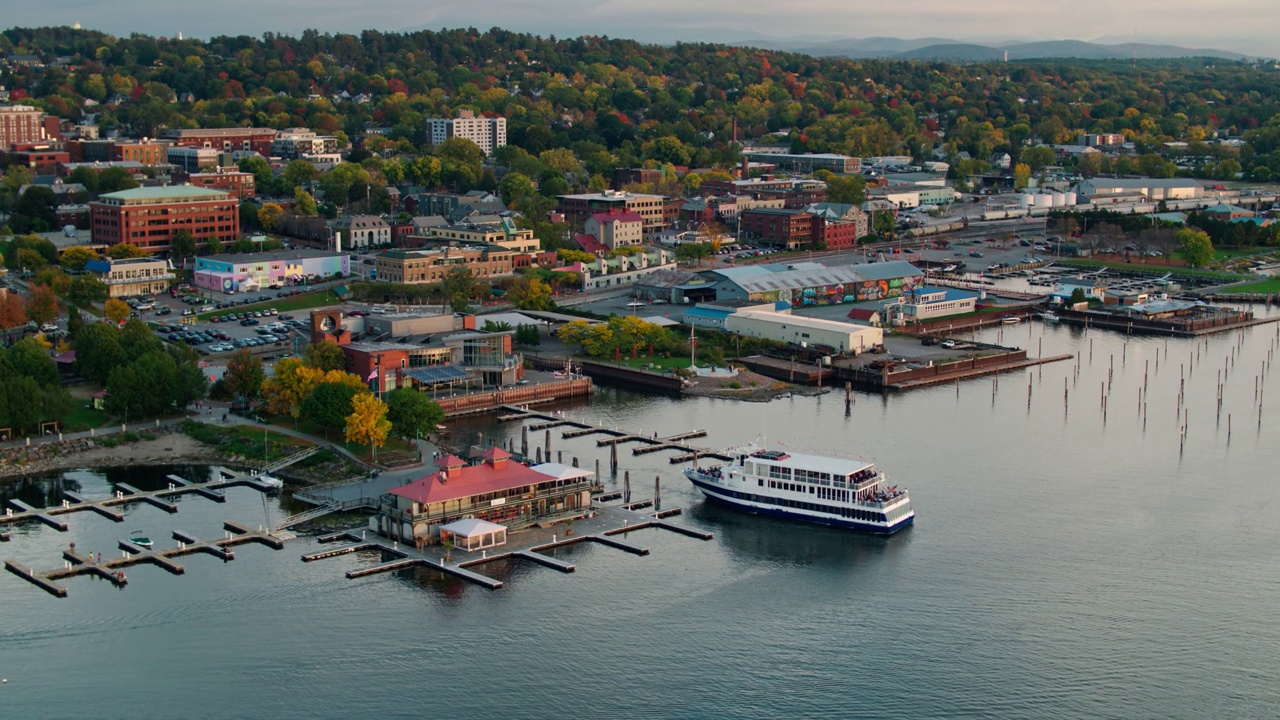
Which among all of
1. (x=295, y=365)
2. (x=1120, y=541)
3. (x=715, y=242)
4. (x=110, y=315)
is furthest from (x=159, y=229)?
A: (x=1120, y=541)

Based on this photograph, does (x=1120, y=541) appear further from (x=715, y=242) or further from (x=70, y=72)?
(x=70, y=72)

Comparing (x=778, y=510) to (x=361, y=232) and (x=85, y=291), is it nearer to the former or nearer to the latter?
(x=85, y=291)

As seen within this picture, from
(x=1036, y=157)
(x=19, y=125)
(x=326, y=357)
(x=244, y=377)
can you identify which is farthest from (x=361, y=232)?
(x=1036, y=157)

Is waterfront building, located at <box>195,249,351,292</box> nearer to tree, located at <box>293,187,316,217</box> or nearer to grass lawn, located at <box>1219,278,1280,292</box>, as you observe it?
tree, located at <box>293,187,316,217</box>

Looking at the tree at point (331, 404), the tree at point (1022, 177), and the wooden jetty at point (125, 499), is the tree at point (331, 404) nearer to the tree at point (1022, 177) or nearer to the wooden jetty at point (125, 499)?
the wooden jetty at point (125, 499)

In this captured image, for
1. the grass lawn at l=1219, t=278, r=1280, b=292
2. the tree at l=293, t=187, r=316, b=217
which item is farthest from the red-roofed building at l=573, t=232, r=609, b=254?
the grass lawn at l=1219, t=278, r=1280, b=292

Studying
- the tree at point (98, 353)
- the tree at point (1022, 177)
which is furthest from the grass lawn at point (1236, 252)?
the tree at point (98, 353)
